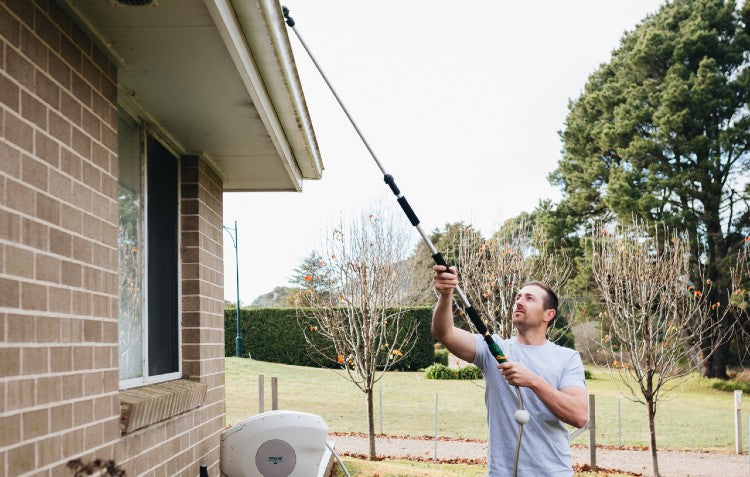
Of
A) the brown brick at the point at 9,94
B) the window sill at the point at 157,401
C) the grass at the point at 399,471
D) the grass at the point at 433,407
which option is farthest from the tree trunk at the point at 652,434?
the brown brick at the point at 9,94

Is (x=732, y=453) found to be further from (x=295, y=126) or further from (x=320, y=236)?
(x=295, y=126)

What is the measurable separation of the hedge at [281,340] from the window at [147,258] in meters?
19.0

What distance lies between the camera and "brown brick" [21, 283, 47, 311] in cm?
227

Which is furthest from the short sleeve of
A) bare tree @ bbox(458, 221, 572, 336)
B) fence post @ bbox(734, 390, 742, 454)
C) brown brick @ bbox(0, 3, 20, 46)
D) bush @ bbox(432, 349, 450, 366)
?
bush @ bbox(432, 349, 450, 366)

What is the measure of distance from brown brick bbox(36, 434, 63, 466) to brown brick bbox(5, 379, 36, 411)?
15cm

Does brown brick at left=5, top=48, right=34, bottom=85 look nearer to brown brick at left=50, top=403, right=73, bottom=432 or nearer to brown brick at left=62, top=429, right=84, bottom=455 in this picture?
brown brick at left=50, top=403, right=73, bottom=432

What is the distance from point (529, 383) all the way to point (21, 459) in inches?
67.1

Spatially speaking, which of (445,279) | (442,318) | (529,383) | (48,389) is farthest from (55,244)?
(529,383)

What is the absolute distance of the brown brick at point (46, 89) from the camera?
243 centimetres

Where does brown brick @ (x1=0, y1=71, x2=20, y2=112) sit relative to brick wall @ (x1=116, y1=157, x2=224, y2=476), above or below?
above

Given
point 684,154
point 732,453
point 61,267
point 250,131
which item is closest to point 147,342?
point 250,131

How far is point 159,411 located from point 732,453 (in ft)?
37.9

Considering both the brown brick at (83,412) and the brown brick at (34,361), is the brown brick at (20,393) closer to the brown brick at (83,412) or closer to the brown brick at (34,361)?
the brown brick at (34,361)

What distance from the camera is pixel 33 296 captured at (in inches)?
91.7
